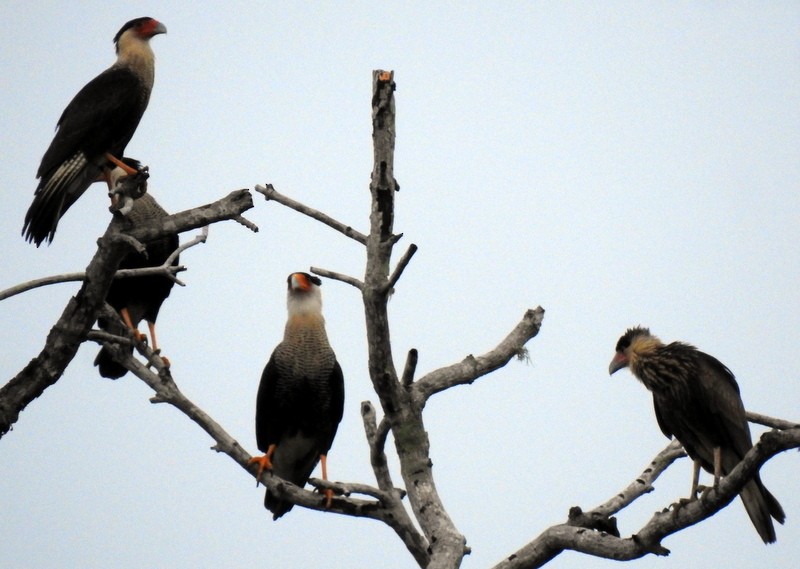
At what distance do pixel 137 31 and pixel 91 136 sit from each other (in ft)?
4.73

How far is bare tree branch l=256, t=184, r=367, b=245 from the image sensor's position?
4605mm

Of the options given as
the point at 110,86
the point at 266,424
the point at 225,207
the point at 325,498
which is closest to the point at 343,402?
the point at 266,424

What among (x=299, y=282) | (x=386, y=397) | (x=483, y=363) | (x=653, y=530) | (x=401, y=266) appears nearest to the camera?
(x=653, y=530)

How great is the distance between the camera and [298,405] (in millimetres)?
6289

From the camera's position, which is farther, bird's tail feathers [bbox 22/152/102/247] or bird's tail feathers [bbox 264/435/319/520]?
bird's tail feathers [bbox 264/435/319/520]

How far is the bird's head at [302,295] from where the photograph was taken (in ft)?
22.1

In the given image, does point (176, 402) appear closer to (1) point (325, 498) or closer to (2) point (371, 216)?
(1) point (325, 498)

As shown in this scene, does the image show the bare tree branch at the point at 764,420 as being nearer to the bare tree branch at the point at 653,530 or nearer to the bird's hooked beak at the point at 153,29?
the bare tree branch at the point at 653,530

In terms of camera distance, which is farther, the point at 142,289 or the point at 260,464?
the point at 142,289

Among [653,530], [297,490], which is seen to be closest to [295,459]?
[297,490]

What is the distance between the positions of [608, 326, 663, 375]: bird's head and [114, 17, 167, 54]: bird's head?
159 inches

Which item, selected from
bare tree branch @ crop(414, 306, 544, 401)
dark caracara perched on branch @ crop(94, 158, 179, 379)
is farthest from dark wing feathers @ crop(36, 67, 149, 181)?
bare tree branch @ crop(414, 306, 544, 401)

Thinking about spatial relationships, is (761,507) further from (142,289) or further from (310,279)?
(142,289)

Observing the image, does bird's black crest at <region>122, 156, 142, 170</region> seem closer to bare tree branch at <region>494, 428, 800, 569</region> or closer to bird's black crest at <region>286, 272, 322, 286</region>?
bird's black crest at <region>286, 272, 322, 286</region>
